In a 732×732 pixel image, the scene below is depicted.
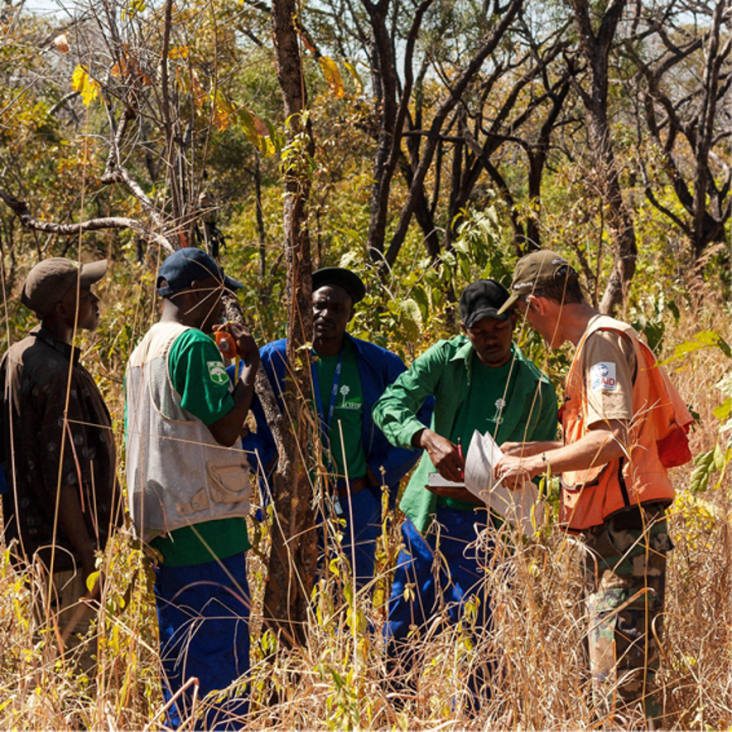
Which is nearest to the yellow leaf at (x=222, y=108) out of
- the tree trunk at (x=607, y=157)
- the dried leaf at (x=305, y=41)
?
the dried leaf at (x=305, y=41)

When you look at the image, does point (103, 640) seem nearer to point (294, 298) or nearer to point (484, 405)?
point (294, 298)

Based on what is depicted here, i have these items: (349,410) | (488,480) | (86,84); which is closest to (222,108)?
(86,84)

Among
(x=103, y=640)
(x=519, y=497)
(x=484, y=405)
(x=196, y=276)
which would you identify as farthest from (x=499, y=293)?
(x=103, y=640)

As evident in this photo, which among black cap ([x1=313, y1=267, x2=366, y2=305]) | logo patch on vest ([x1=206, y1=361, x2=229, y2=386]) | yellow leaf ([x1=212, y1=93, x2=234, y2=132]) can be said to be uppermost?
yellow leaf ([x1=212, y1=93, x2=234, y2=132])

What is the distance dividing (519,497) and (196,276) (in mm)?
1169

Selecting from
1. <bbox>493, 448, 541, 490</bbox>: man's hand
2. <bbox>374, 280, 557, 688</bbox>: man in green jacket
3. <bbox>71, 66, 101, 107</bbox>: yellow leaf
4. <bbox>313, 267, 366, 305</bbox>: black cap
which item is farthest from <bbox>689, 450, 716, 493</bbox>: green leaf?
<bbox>71, 66, 101, 107</bbox>: yellow leaf

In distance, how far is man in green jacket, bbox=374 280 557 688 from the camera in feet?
10.2

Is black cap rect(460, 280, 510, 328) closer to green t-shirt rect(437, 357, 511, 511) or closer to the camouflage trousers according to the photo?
green t-shirt rect(437, 357, 511, 511)

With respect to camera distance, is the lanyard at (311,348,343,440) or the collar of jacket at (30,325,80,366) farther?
the lanyard at (311,348,343,440)

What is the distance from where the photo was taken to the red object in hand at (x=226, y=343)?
8.93ft

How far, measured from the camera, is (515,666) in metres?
2.26

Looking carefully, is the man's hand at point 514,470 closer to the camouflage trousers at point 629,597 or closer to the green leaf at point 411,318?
the camouflage trousers at point 629,597

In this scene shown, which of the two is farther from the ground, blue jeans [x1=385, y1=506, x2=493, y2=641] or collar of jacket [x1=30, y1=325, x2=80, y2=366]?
collar of jacket [x1=30, y1=325, x2=80, y2=366]

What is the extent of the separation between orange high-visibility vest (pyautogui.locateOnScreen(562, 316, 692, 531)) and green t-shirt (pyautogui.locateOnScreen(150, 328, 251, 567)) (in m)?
1.03
